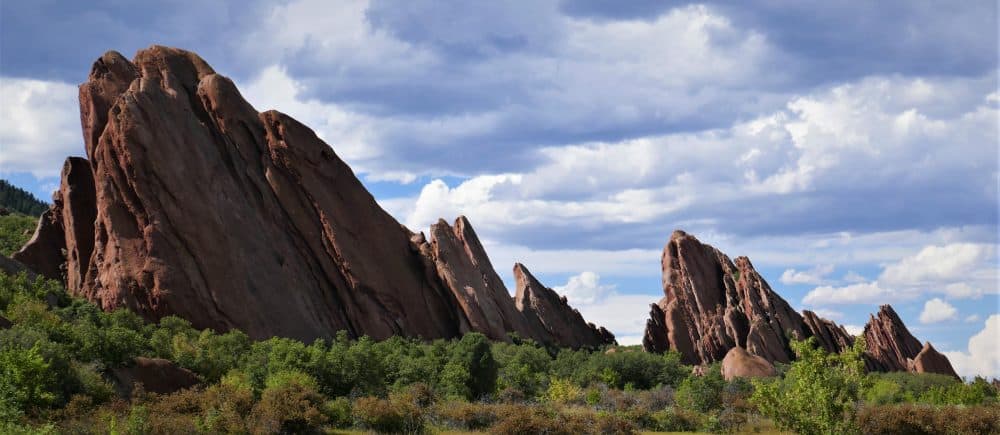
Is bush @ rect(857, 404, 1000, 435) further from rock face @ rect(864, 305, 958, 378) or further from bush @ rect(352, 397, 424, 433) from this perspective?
rock face @ rect(864, 305, 958, 378)

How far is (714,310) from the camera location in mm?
96938

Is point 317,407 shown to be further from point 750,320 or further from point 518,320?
point 750,320

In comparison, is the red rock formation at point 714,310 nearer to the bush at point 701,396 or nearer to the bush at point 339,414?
the bush at point 701,396

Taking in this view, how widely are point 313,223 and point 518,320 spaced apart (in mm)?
23682

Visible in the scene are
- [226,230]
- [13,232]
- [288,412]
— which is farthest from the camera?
[13,232]

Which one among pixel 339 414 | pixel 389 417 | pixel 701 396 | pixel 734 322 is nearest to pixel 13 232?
pixel 339 414

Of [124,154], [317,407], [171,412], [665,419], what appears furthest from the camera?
[124,154]

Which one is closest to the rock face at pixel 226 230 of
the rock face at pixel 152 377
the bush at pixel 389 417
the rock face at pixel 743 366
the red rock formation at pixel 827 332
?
the rock face at pixel 152 377

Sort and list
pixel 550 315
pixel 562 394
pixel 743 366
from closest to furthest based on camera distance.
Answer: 1. pixel 562 394
2. pixel 743 366
3. pixel 550 315

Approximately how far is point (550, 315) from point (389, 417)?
61989 mm

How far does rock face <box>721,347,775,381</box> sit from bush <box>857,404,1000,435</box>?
32.8m

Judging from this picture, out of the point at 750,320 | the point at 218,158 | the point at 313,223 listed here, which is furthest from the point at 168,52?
the point at 750,320

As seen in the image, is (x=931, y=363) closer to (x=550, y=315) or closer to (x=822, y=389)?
(x=550, y=315)

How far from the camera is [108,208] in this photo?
5288cm
